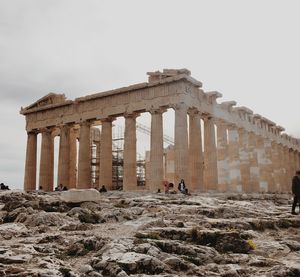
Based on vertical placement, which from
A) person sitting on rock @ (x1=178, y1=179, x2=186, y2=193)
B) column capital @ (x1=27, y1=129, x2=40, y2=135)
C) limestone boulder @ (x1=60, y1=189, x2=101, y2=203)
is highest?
column capital @ (x1=27, y1=129, x2=40, y2=135)

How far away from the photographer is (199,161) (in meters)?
30.6

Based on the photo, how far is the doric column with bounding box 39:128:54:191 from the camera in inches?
1453

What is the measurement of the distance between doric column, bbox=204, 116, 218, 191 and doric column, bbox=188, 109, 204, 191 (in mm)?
1646

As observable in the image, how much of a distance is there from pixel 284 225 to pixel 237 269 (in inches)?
227

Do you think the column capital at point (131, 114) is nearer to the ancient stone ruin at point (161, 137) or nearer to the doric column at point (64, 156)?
the ancient stone ruin at point (161, 137)

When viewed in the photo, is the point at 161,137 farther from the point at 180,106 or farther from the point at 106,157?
the point at 106,157

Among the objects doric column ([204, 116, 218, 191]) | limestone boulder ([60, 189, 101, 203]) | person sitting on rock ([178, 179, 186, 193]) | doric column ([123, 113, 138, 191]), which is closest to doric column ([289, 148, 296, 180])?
doric column ([204, 116, 218, 191])

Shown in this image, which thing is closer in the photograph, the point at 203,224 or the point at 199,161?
the point at 203,224

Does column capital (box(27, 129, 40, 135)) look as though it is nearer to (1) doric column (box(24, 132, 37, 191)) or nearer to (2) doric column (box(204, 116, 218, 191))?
(1) doric column (box(24, 132, 37, 191))

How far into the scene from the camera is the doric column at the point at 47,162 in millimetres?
36906

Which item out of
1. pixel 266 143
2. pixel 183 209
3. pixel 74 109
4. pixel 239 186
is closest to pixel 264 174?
pixel 266 143

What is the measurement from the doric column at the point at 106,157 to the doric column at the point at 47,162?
680cm

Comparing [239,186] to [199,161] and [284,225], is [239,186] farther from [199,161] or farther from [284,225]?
[284,225]

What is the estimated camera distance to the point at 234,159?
119 feet
